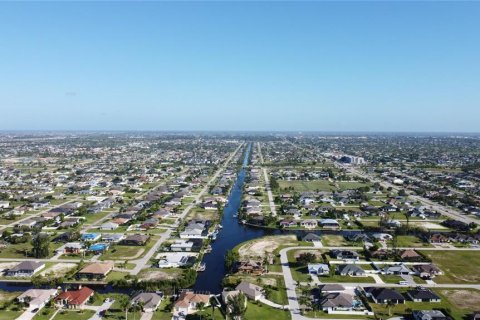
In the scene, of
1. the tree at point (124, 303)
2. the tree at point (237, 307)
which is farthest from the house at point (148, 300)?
the tree at point (237, 307)

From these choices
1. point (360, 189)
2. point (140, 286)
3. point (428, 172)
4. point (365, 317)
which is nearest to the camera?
point (365, 317)

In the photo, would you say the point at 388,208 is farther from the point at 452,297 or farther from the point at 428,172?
the point at 428,172

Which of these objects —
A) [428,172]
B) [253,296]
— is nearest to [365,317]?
[253,296]

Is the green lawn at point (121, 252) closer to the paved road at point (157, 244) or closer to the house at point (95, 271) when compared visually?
the paved road at point (157, 244)

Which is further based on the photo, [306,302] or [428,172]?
[428,172]

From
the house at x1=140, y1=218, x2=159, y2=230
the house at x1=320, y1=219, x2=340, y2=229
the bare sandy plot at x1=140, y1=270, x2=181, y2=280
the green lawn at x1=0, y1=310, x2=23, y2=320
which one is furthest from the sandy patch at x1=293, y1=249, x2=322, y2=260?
the green lawn at x1=0, y1=310, x2=23, y2=320

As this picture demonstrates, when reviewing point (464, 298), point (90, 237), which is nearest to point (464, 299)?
point (464, 298)
